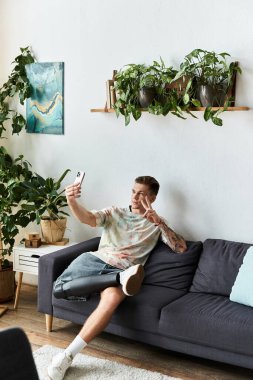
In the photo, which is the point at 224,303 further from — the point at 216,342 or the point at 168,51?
the point at 168,51

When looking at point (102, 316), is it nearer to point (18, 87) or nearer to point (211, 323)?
point (211, 323)

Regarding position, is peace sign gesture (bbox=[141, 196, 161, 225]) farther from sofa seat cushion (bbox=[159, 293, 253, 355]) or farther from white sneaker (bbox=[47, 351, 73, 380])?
white sneaker (bbox=[47, 351, 73, 380])

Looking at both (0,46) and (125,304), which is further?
(0,46)

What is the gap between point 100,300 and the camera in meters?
3.06

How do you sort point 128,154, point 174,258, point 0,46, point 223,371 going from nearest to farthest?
point 223,371 < point 174,258 < point 128,154 < point 0,46

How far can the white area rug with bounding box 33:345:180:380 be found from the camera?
111 inches

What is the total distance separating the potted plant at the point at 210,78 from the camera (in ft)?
10.5

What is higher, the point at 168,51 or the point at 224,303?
the point at 168,51

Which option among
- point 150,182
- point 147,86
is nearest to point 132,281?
point 150,182

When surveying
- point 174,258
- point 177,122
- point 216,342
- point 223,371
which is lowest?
point 223,371

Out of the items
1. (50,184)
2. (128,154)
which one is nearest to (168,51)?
(128,154)

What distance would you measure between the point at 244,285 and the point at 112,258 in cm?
81

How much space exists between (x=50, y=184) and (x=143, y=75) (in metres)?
1.02

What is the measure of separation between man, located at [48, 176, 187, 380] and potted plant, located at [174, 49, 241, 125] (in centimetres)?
59
